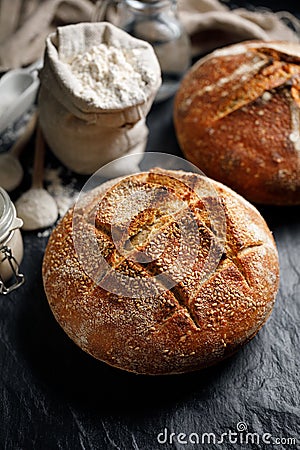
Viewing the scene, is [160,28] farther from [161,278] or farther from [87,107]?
[161,278]

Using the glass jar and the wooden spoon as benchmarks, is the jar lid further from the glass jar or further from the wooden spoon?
the glass jar

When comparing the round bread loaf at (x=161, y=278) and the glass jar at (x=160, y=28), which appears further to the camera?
the glass jar at (x=160, y=28)

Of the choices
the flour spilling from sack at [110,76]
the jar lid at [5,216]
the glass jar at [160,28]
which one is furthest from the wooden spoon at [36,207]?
the glass jar at [160,28]

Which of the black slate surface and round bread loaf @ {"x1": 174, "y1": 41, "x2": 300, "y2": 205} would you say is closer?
the black slate surface

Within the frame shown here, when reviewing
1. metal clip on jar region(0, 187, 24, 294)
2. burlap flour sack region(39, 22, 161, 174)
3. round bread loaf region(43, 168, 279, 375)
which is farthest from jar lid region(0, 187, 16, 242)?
burlap flour sack region(39, 22, 161, 174)

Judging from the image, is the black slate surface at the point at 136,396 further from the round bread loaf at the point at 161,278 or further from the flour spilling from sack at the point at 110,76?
the flour spilling from sack at the point at 110,76

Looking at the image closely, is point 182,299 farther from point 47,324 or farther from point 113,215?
point 47,324
